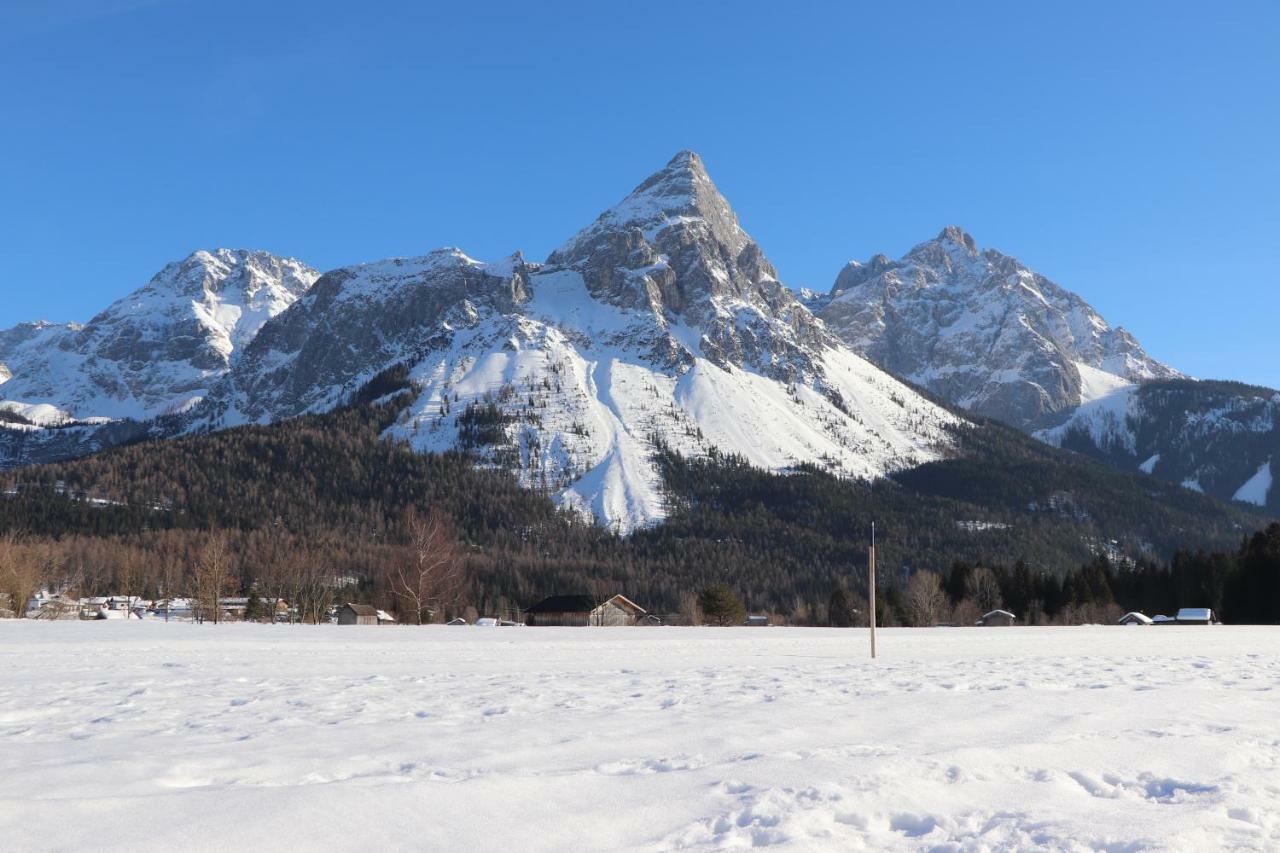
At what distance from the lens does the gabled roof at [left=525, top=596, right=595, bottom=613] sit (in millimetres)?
112938

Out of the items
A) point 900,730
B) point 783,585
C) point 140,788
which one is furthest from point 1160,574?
point 140,788

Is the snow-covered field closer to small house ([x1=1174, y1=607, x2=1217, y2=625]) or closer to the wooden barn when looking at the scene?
small house ([x1=1174, y1=607, x2=1217, y2=625])

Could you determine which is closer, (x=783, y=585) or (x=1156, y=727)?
(x=1156, y=727)

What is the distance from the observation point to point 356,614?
374ft

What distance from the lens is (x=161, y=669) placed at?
25312mm

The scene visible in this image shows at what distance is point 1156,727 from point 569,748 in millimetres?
7850

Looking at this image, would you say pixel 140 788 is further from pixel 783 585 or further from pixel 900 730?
pixel 783 585

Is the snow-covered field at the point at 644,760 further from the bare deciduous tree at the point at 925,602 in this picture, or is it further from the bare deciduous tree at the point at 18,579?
the bare deciduous tree at the point at 925,602

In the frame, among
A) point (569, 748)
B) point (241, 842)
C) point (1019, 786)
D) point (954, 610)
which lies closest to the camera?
point (241, 842)

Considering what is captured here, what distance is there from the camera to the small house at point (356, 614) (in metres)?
113

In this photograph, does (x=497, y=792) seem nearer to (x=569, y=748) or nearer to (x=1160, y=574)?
(x=569, y=748)

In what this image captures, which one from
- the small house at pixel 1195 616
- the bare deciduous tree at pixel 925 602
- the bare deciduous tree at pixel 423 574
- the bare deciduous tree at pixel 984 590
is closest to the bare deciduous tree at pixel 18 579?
the bare deciduous tree at pixel 423 574

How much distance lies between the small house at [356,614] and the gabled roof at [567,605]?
19.3m

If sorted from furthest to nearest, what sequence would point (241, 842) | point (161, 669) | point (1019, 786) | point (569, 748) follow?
point (161, 669) → point (569, 748) → point (1019, 786) → point (241, 842)
